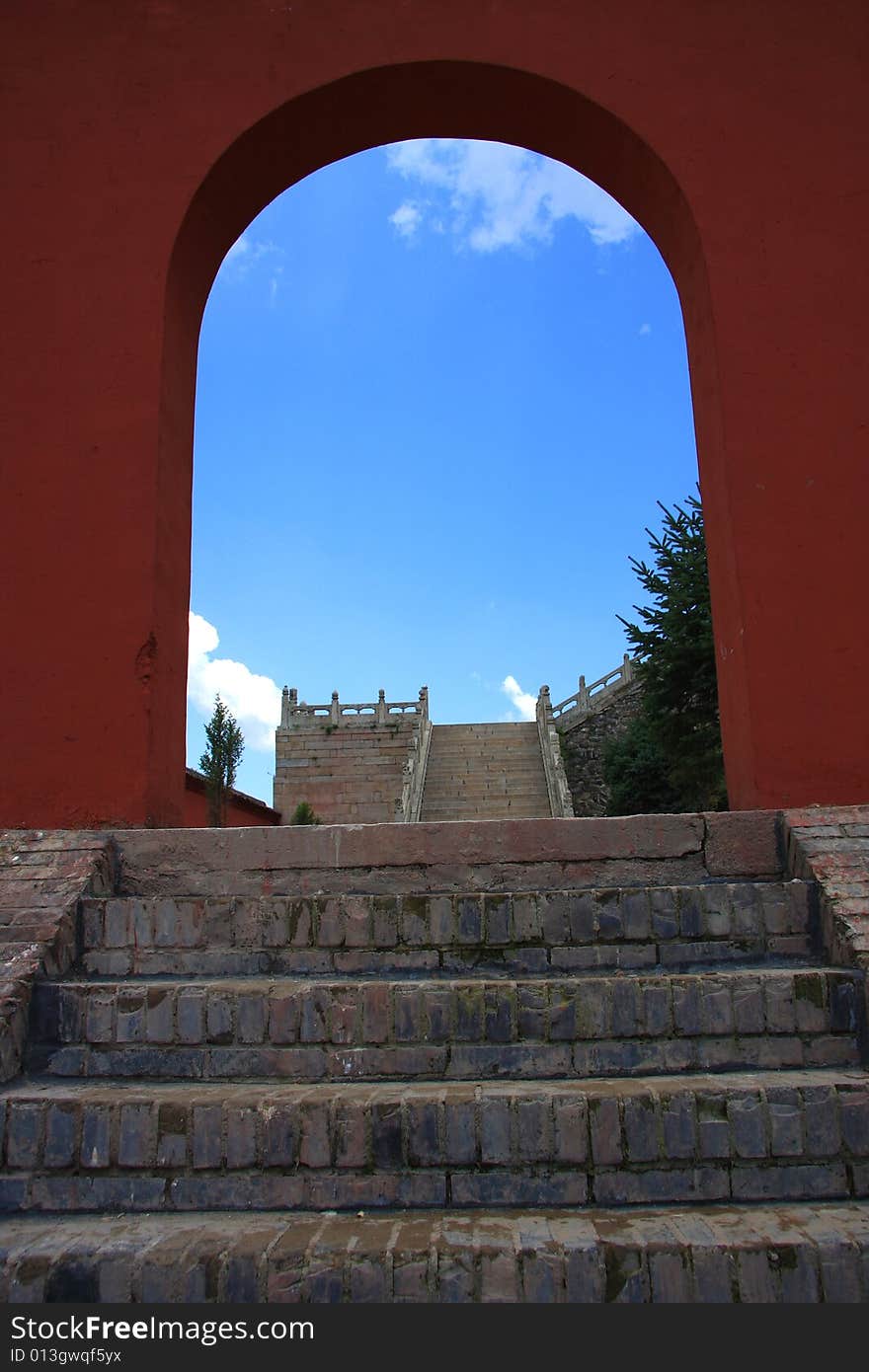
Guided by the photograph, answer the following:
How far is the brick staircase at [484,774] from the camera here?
18500 mm

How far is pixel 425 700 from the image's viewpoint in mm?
24469

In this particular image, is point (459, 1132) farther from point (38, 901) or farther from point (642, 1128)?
point (38, 901)

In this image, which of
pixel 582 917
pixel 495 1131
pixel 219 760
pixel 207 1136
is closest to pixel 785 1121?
pixel 495 1131

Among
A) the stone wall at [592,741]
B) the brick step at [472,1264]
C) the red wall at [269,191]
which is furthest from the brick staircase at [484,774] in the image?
the brick step at [472,1264]

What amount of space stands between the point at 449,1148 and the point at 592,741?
64.4 ft

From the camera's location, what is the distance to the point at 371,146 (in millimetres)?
5199

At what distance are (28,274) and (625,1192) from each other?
464 centimetres

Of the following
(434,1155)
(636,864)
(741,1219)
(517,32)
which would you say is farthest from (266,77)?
(741,1219)

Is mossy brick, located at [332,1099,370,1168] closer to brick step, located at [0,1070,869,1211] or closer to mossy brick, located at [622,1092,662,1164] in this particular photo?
brick step, located at [0,1070,869,1211]

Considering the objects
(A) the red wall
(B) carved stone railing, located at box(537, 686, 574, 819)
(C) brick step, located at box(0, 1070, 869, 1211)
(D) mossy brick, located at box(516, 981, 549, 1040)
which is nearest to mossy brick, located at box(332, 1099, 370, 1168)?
(C) brick step, located at box(0, 1070, 869, 1211)

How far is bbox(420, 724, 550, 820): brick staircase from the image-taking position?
60.7 ft

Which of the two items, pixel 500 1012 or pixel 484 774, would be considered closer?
pixel 500 1012

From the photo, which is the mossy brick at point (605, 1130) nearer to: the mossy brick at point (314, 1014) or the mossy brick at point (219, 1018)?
the mossy brick at point (314, 1014)

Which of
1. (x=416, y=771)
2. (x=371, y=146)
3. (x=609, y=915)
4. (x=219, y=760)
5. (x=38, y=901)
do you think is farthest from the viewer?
(x=416, y=771)
